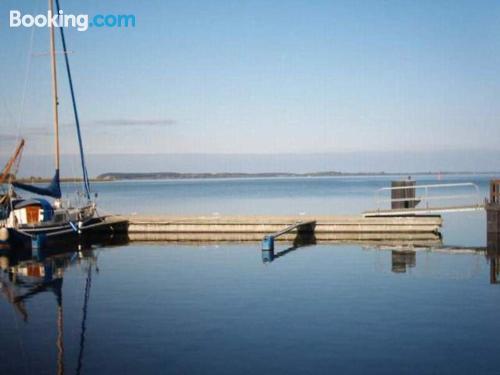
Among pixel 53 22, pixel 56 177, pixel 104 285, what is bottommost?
pixel 104 285

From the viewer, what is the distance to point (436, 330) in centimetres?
1509

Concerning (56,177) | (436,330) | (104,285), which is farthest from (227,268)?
(56,177)

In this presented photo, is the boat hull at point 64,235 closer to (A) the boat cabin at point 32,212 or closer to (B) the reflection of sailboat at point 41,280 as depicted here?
(A) the boat cabin at point 32,212

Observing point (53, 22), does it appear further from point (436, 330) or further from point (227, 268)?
point (436, 330)

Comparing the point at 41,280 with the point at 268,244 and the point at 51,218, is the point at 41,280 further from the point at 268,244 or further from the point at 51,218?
the point at 268,244

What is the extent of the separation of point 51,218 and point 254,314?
20408 millimetres

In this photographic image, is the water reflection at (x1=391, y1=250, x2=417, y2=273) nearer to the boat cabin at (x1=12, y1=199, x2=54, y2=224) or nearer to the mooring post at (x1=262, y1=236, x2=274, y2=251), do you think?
the mooring post at (x1=262, y1=236, x2=274, y2=251)

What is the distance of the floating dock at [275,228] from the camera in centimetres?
3391

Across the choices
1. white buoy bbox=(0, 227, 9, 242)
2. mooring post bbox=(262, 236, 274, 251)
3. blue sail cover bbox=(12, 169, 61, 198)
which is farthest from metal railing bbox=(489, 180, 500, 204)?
white buoy bbox=(0, 227, 9, 242)

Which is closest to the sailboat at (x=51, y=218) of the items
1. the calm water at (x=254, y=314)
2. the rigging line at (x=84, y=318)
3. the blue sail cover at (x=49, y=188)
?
the blue sail cover at (x=49, y=188)

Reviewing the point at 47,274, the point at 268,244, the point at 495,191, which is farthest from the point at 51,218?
the point at 495,191

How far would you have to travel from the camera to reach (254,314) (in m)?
17.0

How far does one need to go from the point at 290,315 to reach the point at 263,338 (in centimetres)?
248

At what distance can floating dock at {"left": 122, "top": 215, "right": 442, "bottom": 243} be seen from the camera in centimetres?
3391
